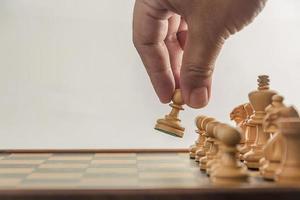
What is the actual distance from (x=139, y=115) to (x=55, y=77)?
40cm

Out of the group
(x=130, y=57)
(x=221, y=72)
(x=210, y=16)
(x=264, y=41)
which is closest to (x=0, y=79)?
(x=130, y=57)

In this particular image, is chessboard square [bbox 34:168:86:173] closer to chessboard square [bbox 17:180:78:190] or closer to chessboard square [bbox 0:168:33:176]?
chessboard square [bbox 0:168:33:176]

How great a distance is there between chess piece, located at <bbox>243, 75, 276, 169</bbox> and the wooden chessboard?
57 millimetres

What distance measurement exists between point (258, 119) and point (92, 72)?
3.84 ft

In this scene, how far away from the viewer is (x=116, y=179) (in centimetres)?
94

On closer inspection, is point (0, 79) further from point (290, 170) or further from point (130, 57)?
point (290, 170)

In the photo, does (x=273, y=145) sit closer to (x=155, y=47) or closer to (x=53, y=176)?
(x=53, y=176)

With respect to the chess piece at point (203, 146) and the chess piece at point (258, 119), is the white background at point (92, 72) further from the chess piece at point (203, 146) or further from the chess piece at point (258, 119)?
the chess piece at point (258, 119)

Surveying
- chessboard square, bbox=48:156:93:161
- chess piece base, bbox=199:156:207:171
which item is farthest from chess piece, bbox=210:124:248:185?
chessboard square, bbox=48:156:93:161

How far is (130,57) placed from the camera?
7.54 ft

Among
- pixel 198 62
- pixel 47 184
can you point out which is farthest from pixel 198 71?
pixel 47 184

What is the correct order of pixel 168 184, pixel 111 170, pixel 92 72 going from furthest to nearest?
pixel 92 72 < pixel 111 170 < pixel 168 184

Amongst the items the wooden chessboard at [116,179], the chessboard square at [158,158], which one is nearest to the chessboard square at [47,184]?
the wooden chessboard at [116,179]

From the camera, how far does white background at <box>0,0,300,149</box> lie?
223 cm
